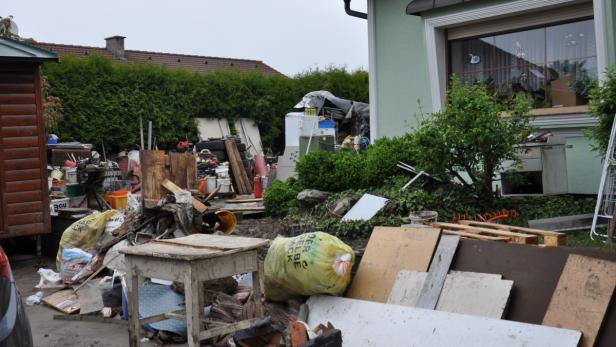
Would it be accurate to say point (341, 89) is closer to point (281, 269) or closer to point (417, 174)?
point (417, 174)

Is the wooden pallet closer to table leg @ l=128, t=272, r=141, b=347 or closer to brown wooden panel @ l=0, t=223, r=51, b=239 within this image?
table leg @ l=128, t=272, r=141, b=347

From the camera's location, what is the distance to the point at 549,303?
445 centimetres

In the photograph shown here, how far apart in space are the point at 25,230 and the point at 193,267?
5793mm

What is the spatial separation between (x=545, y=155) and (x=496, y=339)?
480 cm

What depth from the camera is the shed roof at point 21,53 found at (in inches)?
362

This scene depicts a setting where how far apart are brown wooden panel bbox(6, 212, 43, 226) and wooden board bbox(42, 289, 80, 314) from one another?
2391mm

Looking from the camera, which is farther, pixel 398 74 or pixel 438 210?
pixel 398 74

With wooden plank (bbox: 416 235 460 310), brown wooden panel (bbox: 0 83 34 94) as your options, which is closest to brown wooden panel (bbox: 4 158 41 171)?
brown wooden panel (bbox: 0 83 34 94)

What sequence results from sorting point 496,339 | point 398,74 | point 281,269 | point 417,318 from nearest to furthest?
point 496,339 < point 417,318 < point 281,269 < point 398,74

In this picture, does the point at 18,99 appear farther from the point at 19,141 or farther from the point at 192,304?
the point at 192,304

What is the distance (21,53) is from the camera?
9.31m

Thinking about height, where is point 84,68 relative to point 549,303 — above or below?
above

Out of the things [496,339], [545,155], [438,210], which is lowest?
[496,339]

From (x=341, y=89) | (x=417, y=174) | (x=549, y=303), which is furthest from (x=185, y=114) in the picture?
(x=549, y=303)
